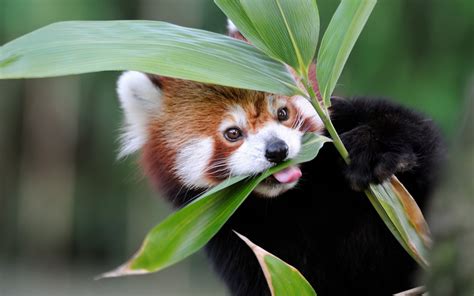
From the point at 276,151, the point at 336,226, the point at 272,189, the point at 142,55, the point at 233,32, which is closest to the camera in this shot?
the point at 142,55

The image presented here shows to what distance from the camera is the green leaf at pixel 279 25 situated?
1.40 meters

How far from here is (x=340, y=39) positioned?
1442 millimetres

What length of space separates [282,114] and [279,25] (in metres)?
0.74

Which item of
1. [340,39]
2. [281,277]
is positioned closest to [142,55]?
[340,39]

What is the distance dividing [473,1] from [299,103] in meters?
5.41

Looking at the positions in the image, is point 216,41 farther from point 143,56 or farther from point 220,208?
point 220,208

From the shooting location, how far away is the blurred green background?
7665mm

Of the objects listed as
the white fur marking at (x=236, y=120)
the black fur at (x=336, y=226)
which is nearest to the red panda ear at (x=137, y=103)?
the white fur marking at (x=236, y=120)

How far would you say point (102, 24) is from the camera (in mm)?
1365

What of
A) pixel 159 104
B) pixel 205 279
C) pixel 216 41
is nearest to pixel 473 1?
pixel 205 279

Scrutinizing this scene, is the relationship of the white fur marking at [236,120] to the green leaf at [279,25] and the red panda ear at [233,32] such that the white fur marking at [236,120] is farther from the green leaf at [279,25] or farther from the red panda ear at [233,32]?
the green leaf at [279,25]

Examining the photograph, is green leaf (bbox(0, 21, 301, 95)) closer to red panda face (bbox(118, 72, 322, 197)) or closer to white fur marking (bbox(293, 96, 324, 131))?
red panda face (bbox(118, 72, 322, 197))

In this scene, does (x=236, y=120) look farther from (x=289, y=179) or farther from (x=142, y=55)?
(x=142, y=55)

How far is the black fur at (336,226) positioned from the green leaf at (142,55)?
2.05ft
